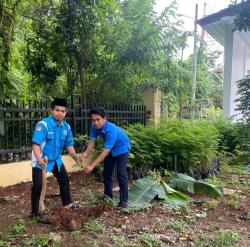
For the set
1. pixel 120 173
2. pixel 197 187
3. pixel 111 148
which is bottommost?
pixel 197 187

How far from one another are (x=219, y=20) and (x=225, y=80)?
6.86ft

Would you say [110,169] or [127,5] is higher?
[127,5]

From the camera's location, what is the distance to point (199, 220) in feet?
15.6

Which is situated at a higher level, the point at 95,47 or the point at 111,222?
the point at 95,47

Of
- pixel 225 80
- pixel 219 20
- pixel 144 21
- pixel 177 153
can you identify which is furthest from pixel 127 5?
pixel 225 80

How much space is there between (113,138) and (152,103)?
480cm

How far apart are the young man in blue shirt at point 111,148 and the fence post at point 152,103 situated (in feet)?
14.4

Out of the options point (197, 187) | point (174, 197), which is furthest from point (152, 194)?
point (197, 187)

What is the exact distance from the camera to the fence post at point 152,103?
9539mm

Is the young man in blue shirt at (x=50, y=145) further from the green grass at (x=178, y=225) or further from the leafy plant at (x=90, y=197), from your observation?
the green grass at (x=178, y=225)

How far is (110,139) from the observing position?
4898 mm

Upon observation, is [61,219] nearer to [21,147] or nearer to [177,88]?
[21,147]

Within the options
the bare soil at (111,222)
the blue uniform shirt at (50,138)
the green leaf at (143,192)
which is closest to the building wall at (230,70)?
the bare soil at (111,222)

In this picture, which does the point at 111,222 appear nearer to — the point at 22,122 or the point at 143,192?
the point at 143,192
